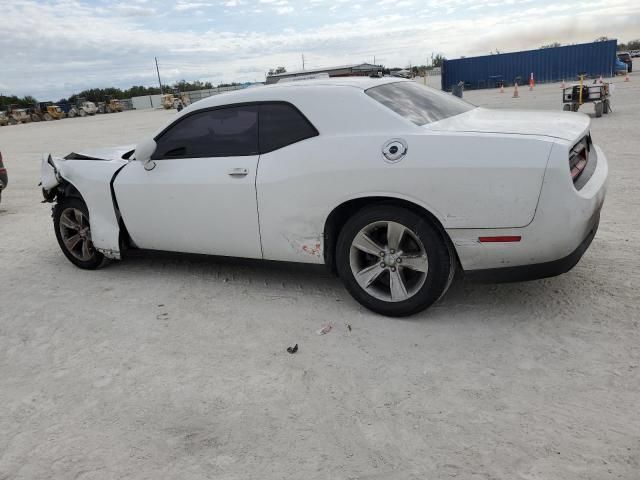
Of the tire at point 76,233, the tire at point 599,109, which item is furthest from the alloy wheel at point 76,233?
the tire at point 599,109

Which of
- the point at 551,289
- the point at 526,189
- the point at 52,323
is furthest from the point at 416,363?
the point at 52,323

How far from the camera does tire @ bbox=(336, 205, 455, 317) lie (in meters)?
3.40

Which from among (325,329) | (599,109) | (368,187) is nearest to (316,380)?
(325,329)

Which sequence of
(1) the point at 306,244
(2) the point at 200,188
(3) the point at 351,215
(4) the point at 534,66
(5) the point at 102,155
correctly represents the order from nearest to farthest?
(3) the point at 351,215 < (1) the point at 306,244 < (2) the point at 200,188 < (5) the point at 102,155 < (4) the point at 534,66

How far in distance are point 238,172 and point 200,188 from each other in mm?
381

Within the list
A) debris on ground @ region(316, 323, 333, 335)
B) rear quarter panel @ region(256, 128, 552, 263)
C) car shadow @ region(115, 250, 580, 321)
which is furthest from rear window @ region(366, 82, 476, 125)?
debris on ground @ region(316, 323, 333, 335)

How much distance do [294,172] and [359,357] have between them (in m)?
1.34

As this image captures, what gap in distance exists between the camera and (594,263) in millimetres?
4246

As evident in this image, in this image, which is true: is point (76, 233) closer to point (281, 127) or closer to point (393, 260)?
point (281, 127)

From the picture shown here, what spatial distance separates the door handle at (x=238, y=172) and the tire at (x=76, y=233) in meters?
1.81

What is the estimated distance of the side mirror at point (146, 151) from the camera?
437 centimetres

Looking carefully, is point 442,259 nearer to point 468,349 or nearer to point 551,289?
point 468,349

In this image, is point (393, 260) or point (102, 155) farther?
point (102, 155)

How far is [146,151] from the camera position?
4375mm
